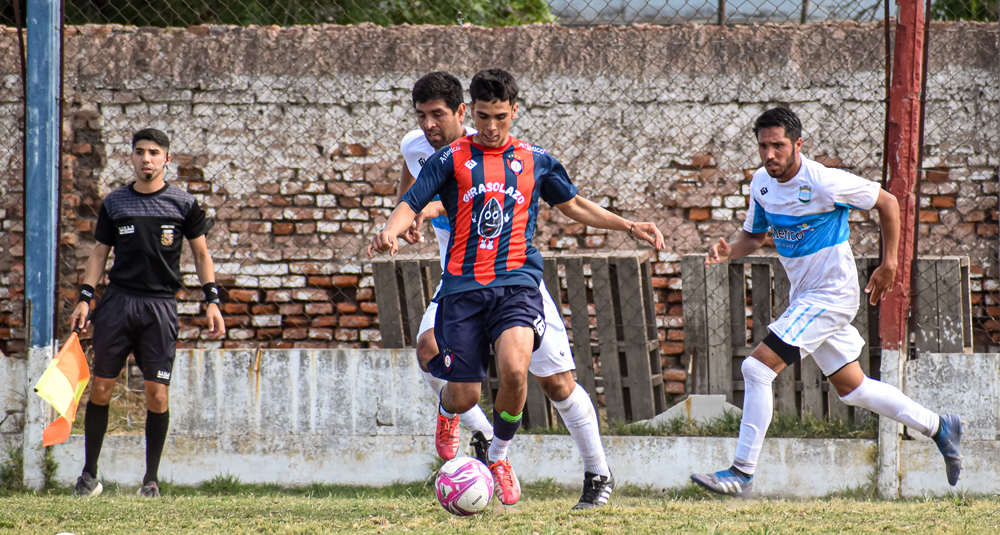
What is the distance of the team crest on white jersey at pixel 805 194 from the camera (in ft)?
14.1

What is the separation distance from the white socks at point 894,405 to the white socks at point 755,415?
1.57 ft

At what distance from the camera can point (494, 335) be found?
145 inches

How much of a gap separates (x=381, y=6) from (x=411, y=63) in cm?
345

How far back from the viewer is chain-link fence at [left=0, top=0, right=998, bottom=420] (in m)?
6.94

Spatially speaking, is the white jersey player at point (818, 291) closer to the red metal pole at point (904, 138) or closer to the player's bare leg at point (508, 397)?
the red metal pole at point (904, 138)

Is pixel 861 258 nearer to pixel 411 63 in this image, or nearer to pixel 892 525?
pixel 892 525

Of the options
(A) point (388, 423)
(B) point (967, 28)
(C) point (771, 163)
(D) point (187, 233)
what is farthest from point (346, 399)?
(B) point (967, 28)

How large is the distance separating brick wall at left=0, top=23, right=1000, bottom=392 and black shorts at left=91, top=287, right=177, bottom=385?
2210 mm

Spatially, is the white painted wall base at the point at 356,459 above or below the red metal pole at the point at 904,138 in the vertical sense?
below

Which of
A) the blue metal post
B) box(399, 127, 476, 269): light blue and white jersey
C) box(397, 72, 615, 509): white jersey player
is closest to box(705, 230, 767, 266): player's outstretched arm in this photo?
box(397, 72, 615, 509): white jersey player

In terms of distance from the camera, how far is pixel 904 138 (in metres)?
4.96

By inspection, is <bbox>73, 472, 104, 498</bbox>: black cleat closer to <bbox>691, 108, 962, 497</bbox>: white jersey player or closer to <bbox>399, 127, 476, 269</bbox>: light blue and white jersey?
<bbox>399, 127, 476, 269</bbox>: light blue and white jersey

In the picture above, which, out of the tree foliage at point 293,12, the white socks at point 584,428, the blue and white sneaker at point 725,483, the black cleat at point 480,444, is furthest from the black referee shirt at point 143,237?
the tree foliage at point 293,12

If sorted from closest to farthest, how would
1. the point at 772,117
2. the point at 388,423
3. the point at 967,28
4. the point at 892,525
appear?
the point at 892,525 < the point at 772,117 < the point at 388,423 < the point at 967,28
